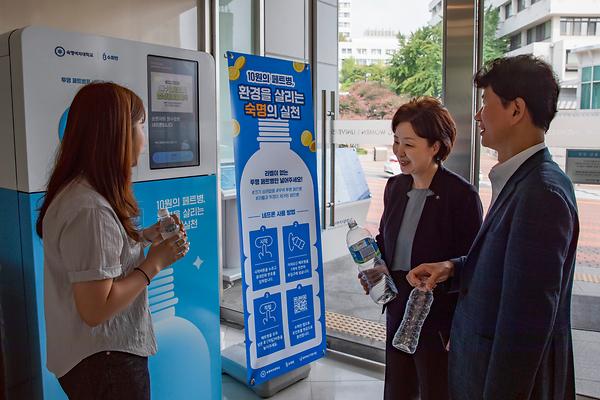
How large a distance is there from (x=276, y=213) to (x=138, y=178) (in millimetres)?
836

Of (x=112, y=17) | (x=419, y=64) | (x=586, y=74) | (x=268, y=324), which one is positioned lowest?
(x=268, y=324)

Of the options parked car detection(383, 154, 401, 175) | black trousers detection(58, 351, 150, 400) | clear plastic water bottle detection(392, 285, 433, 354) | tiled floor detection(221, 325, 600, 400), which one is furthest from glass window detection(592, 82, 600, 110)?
black trousers detection(58, 351, 150, 400)

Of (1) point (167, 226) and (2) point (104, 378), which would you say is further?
(1) point (167, 226)

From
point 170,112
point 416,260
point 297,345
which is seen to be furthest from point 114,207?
point 297,345

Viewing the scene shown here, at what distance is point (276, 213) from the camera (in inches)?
106

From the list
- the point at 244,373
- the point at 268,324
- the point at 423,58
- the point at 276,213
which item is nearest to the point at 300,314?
the point at 268,324

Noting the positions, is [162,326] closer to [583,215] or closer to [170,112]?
[170,112]

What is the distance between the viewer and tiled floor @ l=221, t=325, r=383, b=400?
9.23 feet

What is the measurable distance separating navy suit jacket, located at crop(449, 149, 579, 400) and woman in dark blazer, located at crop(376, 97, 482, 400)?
1.56ft

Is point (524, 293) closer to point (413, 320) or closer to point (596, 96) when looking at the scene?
point (413, 320)

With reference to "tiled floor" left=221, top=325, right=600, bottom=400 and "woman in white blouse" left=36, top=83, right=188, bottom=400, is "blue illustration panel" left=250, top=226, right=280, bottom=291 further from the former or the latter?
Result: "woman in white blouse" left=36, top=83, right=188, bottom=400

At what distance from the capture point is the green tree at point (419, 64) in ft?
9.36

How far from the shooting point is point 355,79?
10.7 feet

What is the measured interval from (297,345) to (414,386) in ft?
3.14
